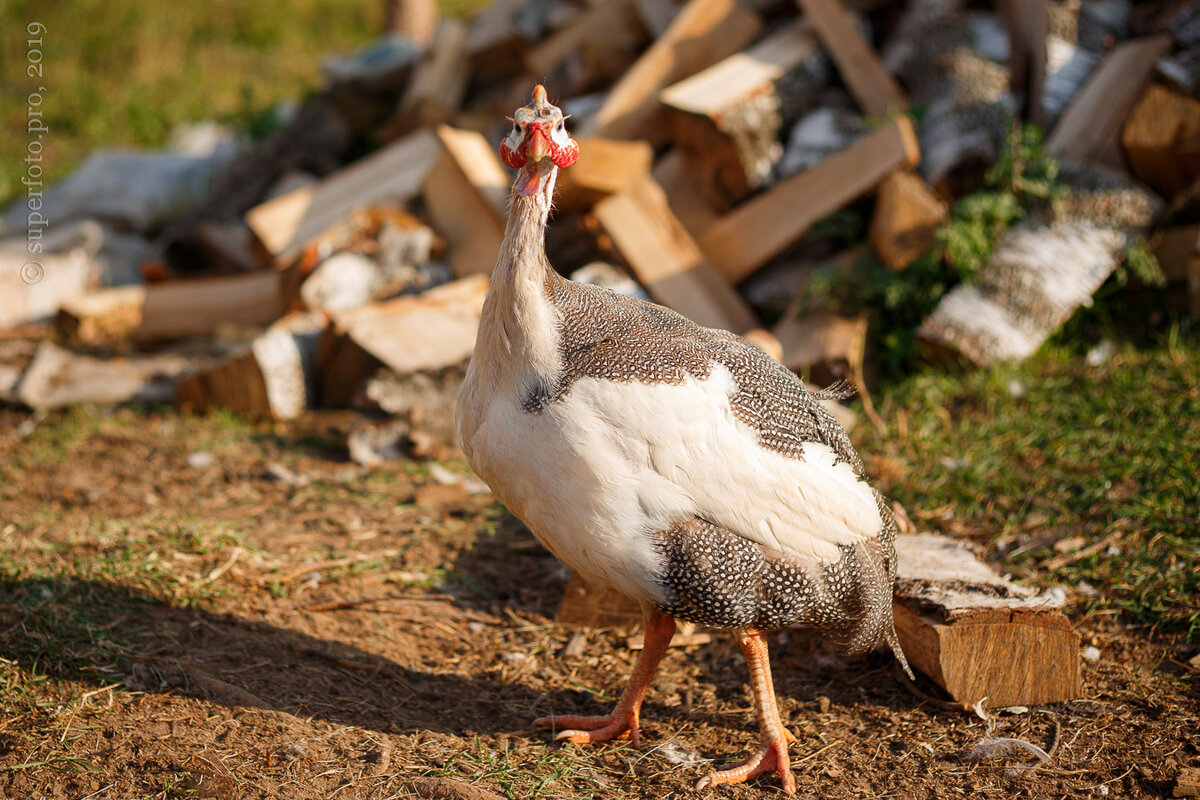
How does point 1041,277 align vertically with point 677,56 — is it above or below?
below

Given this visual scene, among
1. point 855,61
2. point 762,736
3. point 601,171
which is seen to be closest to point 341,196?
point 601,171

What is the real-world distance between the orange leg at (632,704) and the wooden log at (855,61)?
140 inches

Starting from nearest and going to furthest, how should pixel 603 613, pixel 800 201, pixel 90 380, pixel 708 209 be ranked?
pixel 603 613
pixel 800 201
pixel 90 380
pixel 708 209

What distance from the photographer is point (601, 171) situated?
502 cm

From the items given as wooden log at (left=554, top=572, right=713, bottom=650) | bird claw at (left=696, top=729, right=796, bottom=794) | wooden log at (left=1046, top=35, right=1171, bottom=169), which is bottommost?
bird claw at (left=696, top=729, right=796, bottom=794)

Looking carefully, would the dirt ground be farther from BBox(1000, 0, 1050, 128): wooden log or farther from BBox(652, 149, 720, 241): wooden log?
BBox(1000, 0, 1050, 128): wooden log

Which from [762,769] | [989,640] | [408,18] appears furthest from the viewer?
[408,18]

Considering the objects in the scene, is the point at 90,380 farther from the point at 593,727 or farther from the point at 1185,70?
the point at 1185,70

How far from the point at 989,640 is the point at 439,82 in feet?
18.1

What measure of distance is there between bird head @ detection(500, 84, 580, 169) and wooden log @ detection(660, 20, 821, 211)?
8.47ft

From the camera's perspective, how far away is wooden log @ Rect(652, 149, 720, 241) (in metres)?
5.47

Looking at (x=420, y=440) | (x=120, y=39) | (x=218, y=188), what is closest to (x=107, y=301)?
(x=218, y=188)

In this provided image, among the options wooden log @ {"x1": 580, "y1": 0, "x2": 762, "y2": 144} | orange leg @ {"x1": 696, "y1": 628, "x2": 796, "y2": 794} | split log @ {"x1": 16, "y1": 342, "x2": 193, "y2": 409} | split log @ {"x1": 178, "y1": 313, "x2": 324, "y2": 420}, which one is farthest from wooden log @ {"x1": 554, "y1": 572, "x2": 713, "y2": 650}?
wooden log @ {"x1": 580, "y1": 0, "x2": 762, "y2": 144}

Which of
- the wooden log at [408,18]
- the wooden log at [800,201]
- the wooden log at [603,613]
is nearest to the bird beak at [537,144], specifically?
the wooden log at [603,613]
